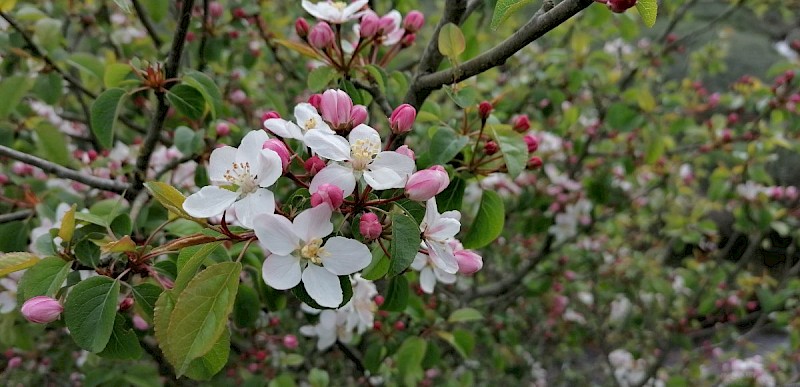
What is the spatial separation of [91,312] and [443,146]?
1.98ft

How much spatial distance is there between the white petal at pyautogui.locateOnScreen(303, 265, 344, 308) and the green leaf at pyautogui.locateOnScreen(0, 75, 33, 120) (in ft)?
3.65

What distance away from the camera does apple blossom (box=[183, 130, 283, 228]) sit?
73cm

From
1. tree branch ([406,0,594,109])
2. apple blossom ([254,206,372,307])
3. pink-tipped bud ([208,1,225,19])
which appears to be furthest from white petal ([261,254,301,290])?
pink-tipped bud ([208,1,225,19])

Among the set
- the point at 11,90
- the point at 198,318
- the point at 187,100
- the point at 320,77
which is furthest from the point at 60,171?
the point at 198,318

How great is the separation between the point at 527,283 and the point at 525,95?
86cm

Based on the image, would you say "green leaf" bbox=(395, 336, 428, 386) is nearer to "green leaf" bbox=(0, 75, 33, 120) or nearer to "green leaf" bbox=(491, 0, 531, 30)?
"green leaf" bbox=(491, 0, 531, 30)

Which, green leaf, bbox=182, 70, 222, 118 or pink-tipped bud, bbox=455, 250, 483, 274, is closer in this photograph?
pink-tipped bud, bbox=455, 250, 483, 274

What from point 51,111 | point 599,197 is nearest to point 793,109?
point 599,197

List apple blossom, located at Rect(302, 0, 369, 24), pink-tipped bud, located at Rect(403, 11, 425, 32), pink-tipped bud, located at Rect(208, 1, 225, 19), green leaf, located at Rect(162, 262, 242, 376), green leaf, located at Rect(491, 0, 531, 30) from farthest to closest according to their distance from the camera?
pink-tipped bud, located at Rect(208, 1, 225, 19), pink-tipped bud, located at Rect(403, 11, 425, 32), apple blossom, located at Rect(302, 0, 369, 24), green leaf, located at Rect(491, 0, 531, 30), green leaf, located at Rect(162, 262, 242, 376)

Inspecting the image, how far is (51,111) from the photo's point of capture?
1.94m

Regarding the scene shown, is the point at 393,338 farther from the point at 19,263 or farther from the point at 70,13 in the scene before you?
the point at 70,13

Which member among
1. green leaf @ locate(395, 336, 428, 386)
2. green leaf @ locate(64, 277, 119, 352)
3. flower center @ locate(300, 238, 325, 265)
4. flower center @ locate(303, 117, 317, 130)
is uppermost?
flower center @ locate(303, 117, 317, 130)

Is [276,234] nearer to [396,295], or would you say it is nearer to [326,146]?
[326,146]

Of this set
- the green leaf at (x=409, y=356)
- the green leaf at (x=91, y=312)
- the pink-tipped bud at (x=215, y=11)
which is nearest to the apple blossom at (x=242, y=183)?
the green leaf at (x=91, y=312)
